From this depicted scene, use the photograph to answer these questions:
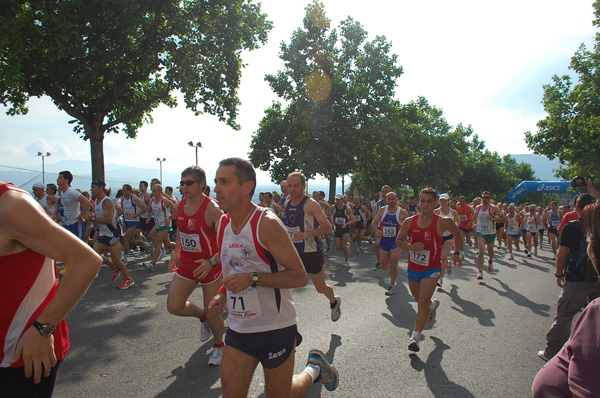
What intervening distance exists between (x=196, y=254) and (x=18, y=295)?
2615 mm

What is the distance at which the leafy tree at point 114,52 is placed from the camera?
40.9ft

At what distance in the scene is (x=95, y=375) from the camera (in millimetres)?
3783

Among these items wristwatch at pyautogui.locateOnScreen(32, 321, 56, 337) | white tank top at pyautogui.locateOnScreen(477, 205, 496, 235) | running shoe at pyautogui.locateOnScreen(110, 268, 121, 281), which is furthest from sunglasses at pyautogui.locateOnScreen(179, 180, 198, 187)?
white tank top at pyautogui.locateOnScreen(477, 205, 496, 235)

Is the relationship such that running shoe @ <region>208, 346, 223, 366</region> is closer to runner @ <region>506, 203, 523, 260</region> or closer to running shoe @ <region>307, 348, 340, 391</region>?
running shoe @ <region>307, 348, 340, 391</region>

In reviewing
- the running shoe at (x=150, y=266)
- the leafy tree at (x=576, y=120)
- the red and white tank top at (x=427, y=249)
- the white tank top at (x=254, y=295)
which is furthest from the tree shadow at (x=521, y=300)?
the leafy tree at (x=576, y=120)

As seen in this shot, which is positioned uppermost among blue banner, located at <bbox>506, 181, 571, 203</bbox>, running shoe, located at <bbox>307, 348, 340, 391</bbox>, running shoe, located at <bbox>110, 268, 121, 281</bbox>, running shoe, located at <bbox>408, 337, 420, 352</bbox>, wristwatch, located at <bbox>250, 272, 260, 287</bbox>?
blue banner, located at <bbox>506, 181, 571, 203</bbox>

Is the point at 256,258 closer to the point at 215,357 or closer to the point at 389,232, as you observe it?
the point at 215,357

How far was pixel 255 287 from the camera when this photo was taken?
2443 millimetres

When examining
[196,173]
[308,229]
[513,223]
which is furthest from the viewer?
[513,223]

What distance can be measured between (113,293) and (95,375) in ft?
12.2

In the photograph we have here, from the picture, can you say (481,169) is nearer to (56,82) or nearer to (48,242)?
(56,82)

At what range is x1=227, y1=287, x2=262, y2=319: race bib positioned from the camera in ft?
8.04

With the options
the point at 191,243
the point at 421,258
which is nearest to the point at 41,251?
the point at 191,243

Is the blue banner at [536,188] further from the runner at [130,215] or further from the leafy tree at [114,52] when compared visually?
the runner at [130,215]
